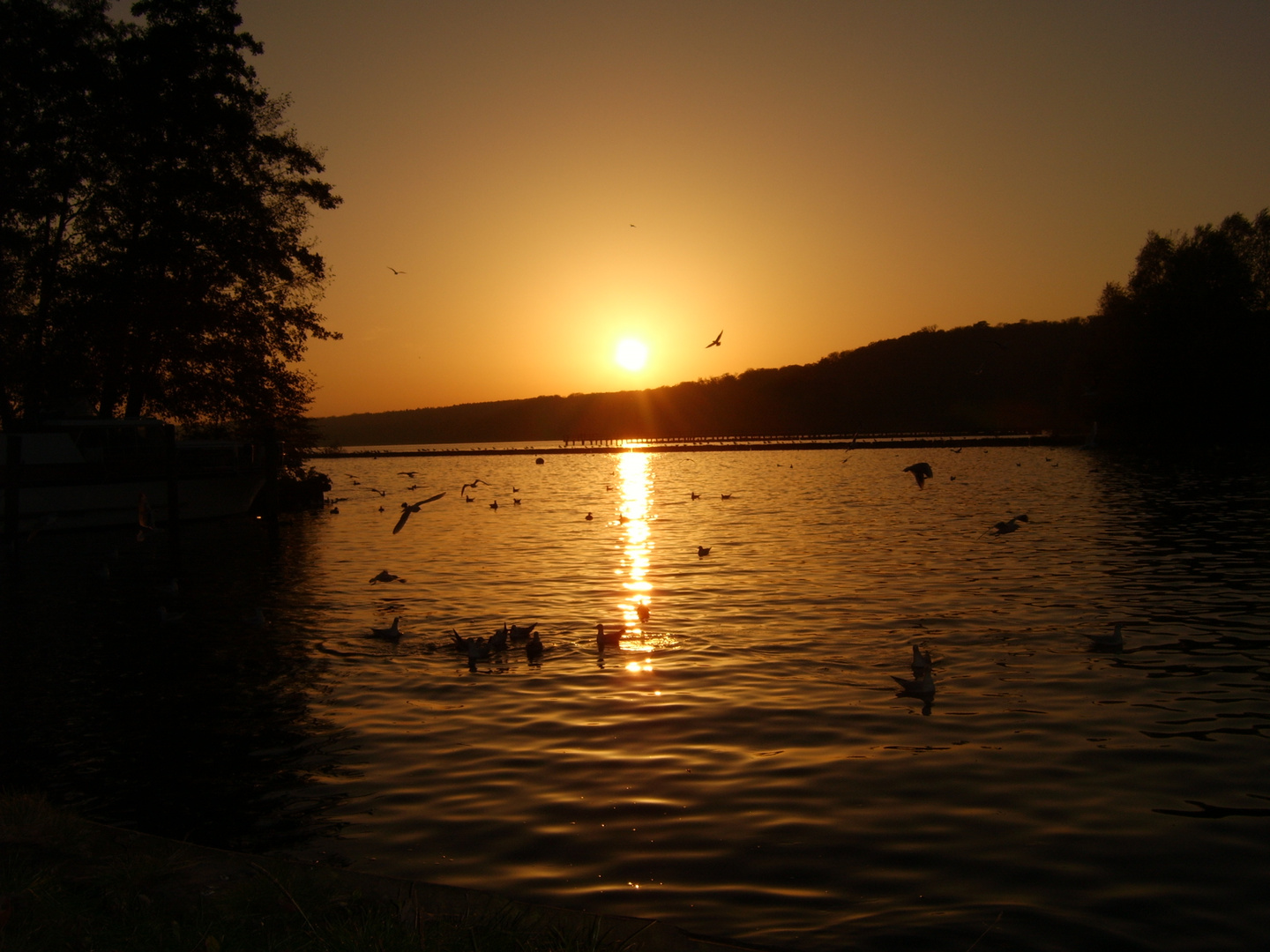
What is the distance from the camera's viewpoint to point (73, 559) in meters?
30.9

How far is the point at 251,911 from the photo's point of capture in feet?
17.2

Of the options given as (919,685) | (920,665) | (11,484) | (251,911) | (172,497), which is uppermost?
(11,484)

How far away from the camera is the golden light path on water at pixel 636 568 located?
1612cm

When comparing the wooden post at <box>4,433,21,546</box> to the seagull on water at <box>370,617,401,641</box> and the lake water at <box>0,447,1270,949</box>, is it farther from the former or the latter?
the seagull on water at <box>370,617,401,641</box>

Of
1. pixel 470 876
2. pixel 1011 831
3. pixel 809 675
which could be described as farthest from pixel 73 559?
pixel 1011 831

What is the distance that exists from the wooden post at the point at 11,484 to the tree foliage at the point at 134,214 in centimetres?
863

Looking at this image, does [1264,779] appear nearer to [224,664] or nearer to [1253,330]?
[224,664]

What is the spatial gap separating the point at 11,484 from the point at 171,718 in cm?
2607

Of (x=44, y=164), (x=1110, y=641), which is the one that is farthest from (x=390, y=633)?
(x=44, y=164)

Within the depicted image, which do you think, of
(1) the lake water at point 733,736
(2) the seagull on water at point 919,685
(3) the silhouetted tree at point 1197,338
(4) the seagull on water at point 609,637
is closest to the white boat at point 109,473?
(1) the lake water at point 733,736

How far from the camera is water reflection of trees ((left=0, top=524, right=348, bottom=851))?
8.98 m

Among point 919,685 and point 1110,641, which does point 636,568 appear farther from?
point 919,685

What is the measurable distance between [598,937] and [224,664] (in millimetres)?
12222

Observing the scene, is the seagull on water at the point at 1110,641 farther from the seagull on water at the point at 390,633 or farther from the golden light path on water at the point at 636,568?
the seagull on water at the point at 390,633
